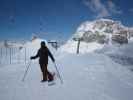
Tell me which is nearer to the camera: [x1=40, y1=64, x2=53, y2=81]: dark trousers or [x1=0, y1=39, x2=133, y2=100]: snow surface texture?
[x1=0, y1=39, x2=133, y2=100]: snow surface texture

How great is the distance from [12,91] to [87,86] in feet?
10.7

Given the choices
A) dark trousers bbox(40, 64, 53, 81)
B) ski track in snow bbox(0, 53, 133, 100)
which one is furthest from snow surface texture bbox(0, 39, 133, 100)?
dark trousers bbox(40, 64, 53, 81)

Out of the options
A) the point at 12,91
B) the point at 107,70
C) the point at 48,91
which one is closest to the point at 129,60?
the point at 107,70

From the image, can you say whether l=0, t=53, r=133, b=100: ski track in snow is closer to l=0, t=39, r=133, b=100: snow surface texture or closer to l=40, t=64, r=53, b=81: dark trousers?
l=0, t=39, r=133, b=100: snow surface texture

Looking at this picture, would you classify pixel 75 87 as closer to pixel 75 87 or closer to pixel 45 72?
pixel 75 87

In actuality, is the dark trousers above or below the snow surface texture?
above

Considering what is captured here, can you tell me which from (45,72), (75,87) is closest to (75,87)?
(75,87)

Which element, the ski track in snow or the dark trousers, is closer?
the ski track in snow

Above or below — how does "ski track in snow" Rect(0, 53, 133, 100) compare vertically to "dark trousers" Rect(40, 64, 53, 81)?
below

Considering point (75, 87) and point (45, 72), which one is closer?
point (75, 87)

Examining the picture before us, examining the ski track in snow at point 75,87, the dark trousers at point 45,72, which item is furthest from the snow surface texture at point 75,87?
the dark trousers at point 45,72

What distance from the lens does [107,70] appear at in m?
10.8

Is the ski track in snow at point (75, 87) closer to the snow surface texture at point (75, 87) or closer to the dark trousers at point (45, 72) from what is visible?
the snow surface texture at point (75, 87)

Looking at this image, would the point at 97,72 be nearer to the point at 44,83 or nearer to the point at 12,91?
the point at 44,83
